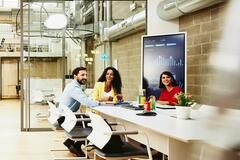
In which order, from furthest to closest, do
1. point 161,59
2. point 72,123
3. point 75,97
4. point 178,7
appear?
point 161,59 < point 75,97 < point 178,7 < point 72,123

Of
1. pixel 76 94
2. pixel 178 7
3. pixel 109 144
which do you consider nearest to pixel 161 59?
pixel 178 7

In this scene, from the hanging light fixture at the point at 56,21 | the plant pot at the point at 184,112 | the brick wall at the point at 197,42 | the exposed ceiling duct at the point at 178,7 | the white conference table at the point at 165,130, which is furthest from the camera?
the hanging light fixture at the point at 56,21

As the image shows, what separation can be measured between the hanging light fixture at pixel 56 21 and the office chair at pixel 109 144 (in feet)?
16.0

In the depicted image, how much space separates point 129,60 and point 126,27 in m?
1.09

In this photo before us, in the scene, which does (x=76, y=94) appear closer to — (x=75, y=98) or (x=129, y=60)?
(x=75, y=98)

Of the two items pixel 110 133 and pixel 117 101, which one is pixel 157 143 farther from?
pixel 117 101

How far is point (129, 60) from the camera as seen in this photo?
26.0 ft

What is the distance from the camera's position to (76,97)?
4.91 m

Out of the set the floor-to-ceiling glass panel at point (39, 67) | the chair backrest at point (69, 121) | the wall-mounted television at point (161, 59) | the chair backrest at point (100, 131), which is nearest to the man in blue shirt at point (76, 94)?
the chair backrest at point (69, 121)

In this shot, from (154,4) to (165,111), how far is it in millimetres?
2452

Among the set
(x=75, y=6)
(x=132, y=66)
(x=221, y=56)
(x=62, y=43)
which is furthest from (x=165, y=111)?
(x=75, y=6)

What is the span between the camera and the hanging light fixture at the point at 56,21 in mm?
7899

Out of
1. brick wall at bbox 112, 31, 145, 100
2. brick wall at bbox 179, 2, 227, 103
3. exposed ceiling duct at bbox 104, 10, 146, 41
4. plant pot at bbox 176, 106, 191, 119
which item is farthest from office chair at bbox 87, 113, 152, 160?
brick wall at bbox 112, 31, 145, 100

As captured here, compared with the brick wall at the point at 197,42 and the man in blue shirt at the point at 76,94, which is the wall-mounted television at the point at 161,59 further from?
the man in blue shirt at the point at 76,94
